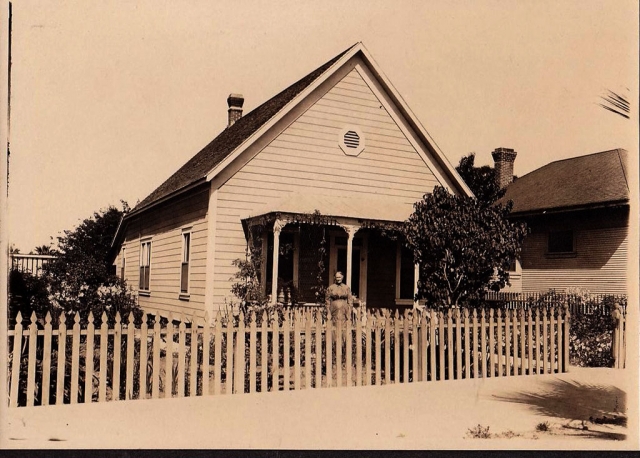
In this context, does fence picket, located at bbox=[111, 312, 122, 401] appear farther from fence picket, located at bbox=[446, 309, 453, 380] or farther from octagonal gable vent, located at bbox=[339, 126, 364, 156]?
octagonal gable vent, located at bbox=[339, 126, 364, 156]

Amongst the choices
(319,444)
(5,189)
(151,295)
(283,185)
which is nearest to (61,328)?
(5,189)

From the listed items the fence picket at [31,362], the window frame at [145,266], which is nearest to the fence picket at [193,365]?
the fence picket at [31,362]

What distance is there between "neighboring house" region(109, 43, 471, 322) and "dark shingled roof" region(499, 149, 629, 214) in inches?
214

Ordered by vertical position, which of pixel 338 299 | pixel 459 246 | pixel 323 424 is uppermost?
pixel 459 246

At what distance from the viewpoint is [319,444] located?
24.8 feet

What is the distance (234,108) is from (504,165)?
1339 centimetres

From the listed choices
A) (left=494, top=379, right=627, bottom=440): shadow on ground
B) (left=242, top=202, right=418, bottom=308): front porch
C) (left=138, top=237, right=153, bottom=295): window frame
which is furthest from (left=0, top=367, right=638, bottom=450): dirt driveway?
(left=138, top=237, right=153, bottom=295): window frame

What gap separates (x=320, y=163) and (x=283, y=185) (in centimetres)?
123

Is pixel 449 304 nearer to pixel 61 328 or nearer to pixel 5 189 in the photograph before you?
pixel 61 328

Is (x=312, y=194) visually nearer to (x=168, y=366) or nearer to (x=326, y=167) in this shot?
(x=326, y=167)

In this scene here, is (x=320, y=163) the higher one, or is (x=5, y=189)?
(x=320, y=163)

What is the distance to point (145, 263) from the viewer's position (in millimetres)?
22766

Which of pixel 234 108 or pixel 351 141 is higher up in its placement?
pixel 234 108

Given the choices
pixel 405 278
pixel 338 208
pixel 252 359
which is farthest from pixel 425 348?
pixel 405 278
